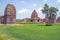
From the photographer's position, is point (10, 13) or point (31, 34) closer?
point (31, 34)

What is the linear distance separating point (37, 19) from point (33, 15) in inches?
120

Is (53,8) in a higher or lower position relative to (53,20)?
higher

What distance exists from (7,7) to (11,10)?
1520 mm

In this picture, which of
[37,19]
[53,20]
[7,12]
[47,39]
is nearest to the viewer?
[47,39]

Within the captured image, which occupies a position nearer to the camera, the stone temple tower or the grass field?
the grass field

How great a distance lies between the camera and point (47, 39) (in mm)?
14203

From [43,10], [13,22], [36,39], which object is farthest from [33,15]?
[36,39]

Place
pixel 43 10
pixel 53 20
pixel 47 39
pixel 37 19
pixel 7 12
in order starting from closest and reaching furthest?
pixel 47 39
pixel 7 12
pixel 43 10
pixel 53 20
pixel 37 19

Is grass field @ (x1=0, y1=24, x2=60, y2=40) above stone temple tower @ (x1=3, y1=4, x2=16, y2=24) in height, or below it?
below

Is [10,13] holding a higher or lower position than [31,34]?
higher

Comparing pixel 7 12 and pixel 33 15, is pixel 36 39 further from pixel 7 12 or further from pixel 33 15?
pixel 33 15

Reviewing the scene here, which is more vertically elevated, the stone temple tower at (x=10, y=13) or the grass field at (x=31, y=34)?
the stone temple tower at (x=10, y=13)

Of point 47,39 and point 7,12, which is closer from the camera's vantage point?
point 47,39

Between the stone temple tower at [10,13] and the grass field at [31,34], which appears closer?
the grass field at [31,34]
